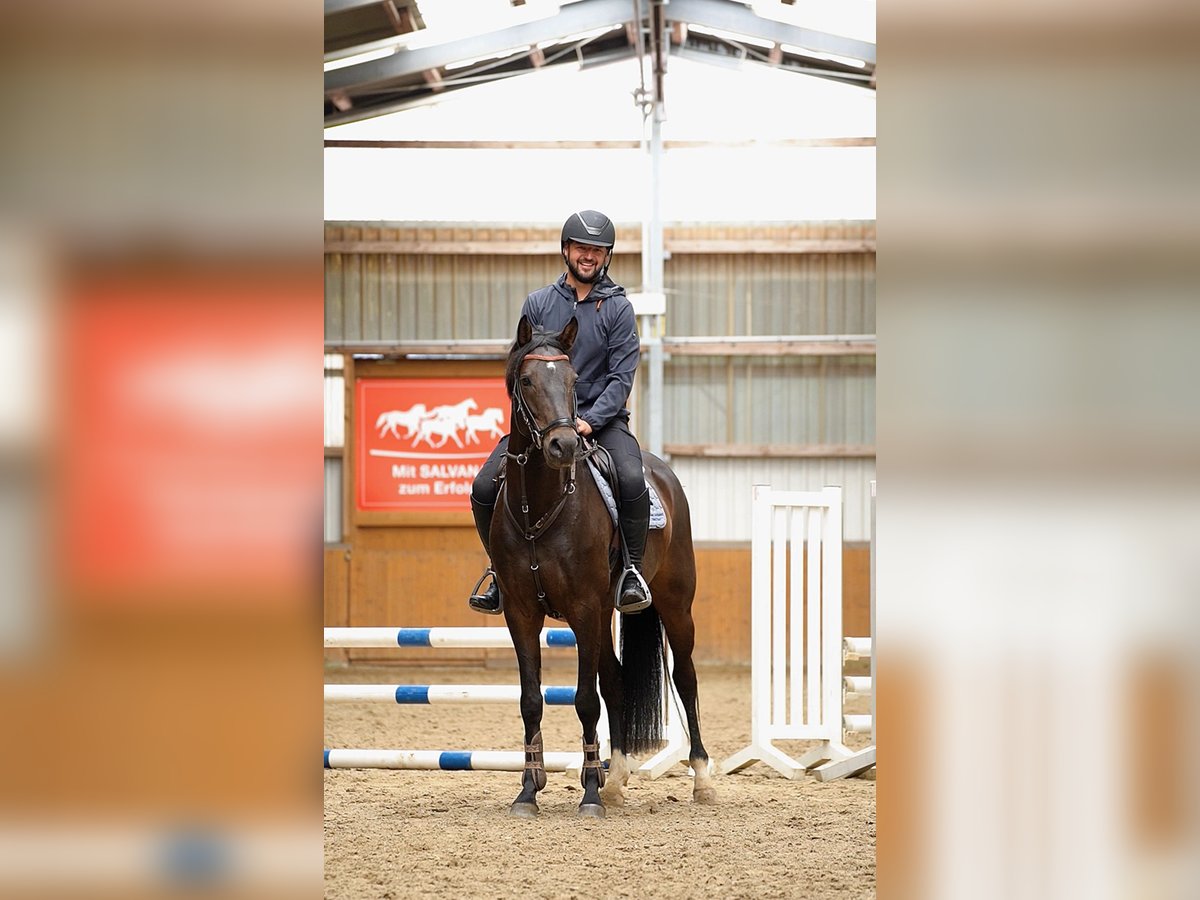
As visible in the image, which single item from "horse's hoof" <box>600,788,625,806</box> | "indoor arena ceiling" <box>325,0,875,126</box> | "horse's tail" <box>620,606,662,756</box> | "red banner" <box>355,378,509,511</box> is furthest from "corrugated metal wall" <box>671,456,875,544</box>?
"horse's hoof" <box>600,788,625,806</box>

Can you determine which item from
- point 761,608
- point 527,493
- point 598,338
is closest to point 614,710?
point 527,493

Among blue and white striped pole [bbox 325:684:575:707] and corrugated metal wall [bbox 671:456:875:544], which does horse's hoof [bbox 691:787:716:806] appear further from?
corrugated metal wall [bbox 671:456:875:544]

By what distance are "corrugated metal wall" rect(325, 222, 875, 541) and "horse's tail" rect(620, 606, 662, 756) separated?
7132 mm

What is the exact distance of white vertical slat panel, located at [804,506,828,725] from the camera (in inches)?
249

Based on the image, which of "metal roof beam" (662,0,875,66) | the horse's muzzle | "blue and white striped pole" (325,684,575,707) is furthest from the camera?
"metal roof beam" (662,0,875,66)

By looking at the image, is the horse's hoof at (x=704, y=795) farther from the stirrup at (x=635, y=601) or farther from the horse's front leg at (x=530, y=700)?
the stirrup at (x=635, y=601)

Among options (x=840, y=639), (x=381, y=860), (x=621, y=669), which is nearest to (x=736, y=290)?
(x=840, y=639)

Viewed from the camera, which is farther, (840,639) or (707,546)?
(707,546)

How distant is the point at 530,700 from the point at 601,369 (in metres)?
1.39

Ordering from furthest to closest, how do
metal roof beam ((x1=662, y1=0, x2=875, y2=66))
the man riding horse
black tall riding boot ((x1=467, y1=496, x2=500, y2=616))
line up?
1. metal roof beam ((x1=662, y1=0, x2=875, y2=66))
2. black tall riding boot ((x1=467, y1=496, x2=500, y2=616))
3. the man riding horse
